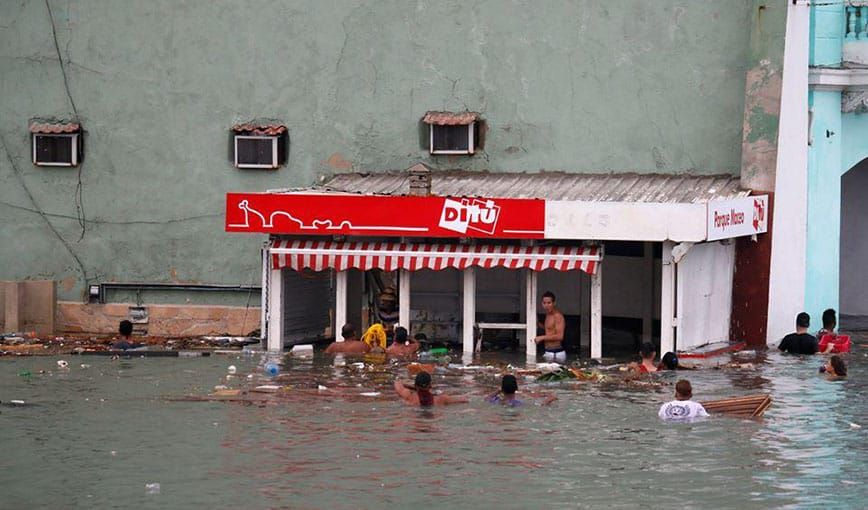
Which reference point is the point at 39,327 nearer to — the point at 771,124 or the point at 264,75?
the point at 264,75

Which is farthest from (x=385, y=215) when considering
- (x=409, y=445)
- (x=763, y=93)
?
(x=409, y=445)

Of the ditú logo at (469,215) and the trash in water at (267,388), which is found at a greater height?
the ditú logo at (469,215)

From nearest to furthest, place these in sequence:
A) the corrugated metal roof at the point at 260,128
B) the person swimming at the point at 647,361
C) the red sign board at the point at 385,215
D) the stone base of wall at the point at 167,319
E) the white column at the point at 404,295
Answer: the person swimming at the point at 647,361, the red sign board at the point at 385,215, the white column at the point at 404,295, the corrugated metal roof at the point at 260,128, the stone base of wall at the point at 167,319

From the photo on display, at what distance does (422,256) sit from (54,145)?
8325mm

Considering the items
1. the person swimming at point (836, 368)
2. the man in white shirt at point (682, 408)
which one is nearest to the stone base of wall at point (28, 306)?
the man in white shirt at point (682, 408)

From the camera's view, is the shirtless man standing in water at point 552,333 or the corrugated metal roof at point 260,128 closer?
the shirtless man standing in water at point 552,333

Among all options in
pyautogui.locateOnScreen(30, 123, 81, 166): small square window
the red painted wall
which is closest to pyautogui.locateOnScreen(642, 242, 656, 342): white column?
the red painted wall

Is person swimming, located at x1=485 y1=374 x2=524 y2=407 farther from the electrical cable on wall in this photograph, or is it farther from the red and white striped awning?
the electrical cable on wall

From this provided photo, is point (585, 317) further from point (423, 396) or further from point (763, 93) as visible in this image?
point (423, 396)

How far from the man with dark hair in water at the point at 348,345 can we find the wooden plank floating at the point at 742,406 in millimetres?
7319

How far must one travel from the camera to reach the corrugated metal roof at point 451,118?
3312 cm

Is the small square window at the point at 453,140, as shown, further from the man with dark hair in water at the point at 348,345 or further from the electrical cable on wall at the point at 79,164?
the electrical cable on wall at the point at 79,164

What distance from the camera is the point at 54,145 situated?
34.5 metres

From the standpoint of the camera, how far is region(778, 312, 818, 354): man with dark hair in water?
30469 millimetres
